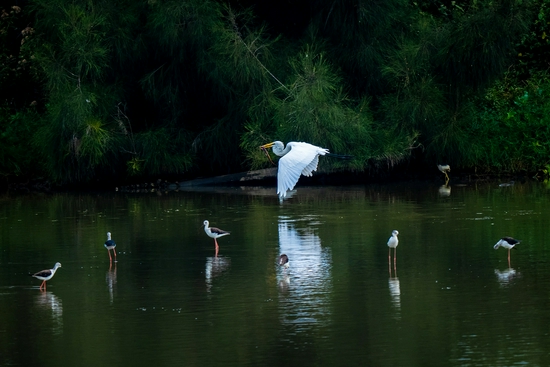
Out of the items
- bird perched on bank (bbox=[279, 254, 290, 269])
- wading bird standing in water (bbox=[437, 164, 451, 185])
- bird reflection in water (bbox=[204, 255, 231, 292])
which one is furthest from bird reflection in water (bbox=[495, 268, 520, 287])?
wading bird standing in water (bbox=[437, 164, 451, 185])

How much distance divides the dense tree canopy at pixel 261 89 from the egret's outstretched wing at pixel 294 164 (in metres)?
4.25

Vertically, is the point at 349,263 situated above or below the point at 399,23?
below

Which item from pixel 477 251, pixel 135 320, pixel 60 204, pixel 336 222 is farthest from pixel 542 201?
pixel 135 320

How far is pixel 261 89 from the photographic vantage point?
22516 mm

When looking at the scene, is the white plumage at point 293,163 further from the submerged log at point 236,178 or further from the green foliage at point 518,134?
the green foliage at point 518,134

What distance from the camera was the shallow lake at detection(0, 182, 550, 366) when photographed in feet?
27.4

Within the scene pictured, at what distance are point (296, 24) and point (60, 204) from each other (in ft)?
24.3

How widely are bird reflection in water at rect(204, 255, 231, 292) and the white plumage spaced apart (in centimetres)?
232

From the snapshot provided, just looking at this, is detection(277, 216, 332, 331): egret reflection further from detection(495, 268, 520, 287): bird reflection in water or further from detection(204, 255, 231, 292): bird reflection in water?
detection(495, 268, 520, 287): bird reflection in water

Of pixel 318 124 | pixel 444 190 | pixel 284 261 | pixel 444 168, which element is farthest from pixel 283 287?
pixel 444 168

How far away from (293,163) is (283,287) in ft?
17.9

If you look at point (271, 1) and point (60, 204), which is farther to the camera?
point (271, 1)

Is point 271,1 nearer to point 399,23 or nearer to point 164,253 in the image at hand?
point 399,23

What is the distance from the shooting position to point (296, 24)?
24.4 meters
